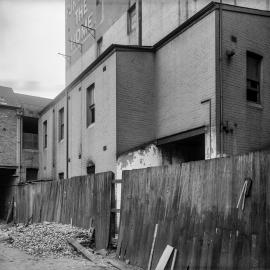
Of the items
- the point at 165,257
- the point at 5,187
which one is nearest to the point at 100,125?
the point at 165,257

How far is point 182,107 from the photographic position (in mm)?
13430

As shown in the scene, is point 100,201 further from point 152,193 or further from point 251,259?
point 251,259

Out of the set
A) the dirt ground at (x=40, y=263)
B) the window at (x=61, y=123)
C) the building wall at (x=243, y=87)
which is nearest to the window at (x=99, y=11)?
the window at (x=61, y=123)

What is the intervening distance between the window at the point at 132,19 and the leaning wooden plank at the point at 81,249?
12.2m

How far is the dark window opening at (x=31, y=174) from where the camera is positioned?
84.9ft

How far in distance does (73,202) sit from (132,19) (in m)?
10.6

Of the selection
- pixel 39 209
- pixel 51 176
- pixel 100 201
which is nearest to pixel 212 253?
pixel 100 201

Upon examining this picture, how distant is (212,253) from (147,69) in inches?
395

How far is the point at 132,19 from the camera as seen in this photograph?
20.7m

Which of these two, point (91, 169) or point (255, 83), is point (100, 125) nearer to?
point (91, 169)

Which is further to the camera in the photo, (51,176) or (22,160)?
(22,160)

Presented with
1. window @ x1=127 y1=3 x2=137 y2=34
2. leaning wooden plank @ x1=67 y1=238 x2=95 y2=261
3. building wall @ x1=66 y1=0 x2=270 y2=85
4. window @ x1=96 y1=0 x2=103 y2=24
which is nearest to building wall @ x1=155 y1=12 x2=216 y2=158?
building wall @ x1=66 y1=0 x2=270 y2=85

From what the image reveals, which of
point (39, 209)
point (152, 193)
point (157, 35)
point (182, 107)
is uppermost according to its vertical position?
point (157, 35)

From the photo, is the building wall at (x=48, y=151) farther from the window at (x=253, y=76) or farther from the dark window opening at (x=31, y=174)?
the window at (x=253, y=76)
